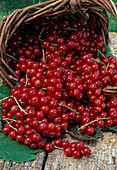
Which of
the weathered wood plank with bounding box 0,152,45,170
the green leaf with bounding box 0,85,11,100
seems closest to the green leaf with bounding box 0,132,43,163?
the weathered wood plank with bounding box 0,152,45,170

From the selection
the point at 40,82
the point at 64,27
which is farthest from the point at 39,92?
the point at 64,27

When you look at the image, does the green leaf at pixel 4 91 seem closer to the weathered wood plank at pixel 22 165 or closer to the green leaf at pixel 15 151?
the green leaf at pixel 15 151

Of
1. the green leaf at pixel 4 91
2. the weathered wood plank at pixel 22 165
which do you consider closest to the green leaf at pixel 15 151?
the weathered wood plank at pixel 22 165

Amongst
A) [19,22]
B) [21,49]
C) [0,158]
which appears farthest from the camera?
[21,49]

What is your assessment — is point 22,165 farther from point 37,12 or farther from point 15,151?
point 37,12

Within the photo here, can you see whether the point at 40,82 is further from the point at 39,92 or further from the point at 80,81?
the point at 80,81

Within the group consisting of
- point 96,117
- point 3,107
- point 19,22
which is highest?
point 19,22

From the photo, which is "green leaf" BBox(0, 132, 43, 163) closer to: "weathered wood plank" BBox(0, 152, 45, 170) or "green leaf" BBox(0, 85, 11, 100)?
"weathered wood plank" BBox(0, 152, 45, 170)

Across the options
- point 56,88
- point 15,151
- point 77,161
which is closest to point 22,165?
point 15,151
